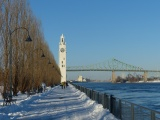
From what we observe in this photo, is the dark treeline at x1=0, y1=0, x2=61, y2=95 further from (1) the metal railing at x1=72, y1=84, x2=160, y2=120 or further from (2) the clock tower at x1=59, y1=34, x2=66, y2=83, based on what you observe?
(2) the clock tower at x1=59, y1=34, x2=66, y2=83

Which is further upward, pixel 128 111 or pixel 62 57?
pixel 62 57

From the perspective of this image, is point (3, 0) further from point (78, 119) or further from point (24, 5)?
point (78, 119)

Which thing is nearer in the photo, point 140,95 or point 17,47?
point 17,47

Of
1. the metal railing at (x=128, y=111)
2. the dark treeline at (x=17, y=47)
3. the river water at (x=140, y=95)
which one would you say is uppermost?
the dark treeline at (x=17, y=47)

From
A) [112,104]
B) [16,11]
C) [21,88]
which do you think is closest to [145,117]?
[112,104]

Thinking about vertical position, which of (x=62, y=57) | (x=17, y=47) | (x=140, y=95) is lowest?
(x=140, y=95)

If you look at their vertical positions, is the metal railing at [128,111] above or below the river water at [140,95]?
above

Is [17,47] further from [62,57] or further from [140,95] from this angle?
[62,57]

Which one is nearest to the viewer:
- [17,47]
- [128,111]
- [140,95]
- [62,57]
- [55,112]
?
[128,111]

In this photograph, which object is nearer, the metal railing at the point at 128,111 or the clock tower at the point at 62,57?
the metal railing at the point at 128,111

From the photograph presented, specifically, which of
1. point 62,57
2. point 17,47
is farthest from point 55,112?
point 62,57

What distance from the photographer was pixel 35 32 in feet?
159

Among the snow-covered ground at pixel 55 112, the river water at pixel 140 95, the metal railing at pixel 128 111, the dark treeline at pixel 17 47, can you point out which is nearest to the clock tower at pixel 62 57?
the river water at pixel 140 95

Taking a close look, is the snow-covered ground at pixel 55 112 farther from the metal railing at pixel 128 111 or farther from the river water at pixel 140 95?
the river water at pixel 140 95
